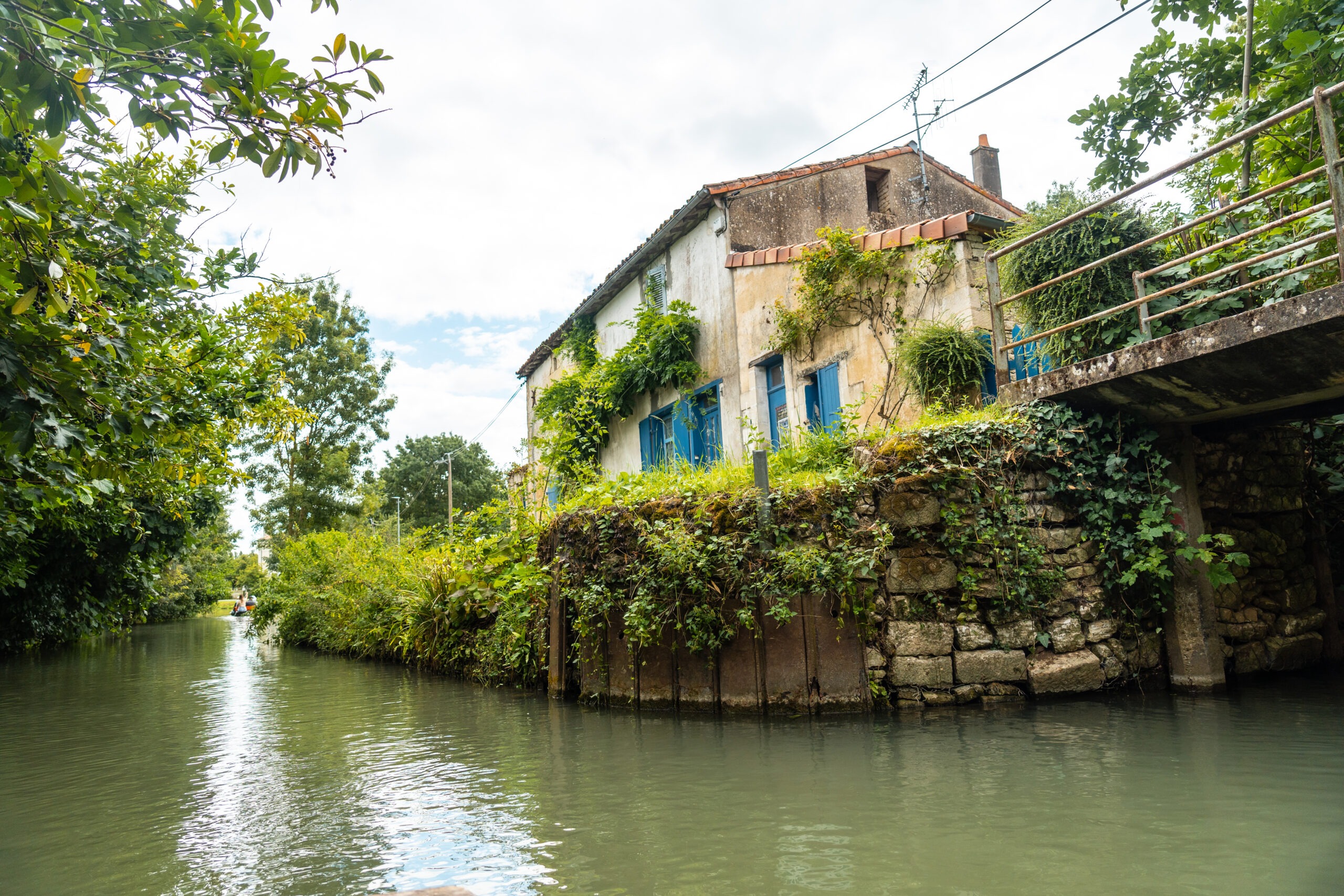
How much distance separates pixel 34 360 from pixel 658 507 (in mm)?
5584

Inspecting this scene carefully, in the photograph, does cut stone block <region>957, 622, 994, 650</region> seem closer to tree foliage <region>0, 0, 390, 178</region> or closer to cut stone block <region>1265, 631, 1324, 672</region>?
cut stone block <region>1265, 631, 1324, 672</region>

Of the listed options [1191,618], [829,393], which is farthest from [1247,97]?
[829,393]

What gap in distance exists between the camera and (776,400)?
13.4m

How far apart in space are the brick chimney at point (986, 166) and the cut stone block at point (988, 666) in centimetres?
1294

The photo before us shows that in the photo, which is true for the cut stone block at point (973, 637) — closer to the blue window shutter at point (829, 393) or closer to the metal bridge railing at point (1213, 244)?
the metal bridge railing at point (1213, 244)

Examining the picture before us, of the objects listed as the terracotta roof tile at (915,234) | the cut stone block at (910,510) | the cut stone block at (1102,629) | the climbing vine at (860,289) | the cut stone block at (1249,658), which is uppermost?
the terracotta roof tile at (915,234)

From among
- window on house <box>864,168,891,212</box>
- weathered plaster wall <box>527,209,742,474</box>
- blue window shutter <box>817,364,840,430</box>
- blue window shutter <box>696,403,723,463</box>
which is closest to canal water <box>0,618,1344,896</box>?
blue window shutter <box>817,364,840,430</box>

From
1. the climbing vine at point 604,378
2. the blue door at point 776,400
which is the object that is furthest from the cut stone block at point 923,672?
the blue door at point 776,400

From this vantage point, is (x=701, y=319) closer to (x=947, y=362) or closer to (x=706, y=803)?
(x=947, y=362)

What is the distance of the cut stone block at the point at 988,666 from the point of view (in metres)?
7.41

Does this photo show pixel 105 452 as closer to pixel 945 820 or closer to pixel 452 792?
pixel 452 792

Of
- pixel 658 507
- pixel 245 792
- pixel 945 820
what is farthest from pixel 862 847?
pixel 658 507

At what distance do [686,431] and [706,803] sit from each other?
10.9 metres

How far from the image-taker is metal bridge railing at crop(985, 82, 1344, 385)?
5832mm
